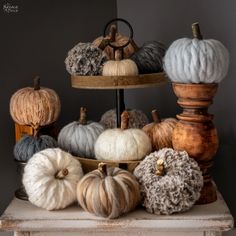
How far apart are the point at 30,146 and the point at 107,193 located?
26cm

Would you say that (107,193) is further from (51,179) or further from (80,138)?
(80,138)

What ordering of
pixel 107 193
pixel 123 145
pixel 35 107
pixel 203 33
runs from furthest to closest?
pixel 203 33 → pixel 35 107 → pixel 123 145 → pixel 107 193

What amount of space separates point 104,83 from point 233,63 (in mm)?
444

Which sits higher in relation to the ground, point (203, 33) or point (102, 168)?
point (203, 33)

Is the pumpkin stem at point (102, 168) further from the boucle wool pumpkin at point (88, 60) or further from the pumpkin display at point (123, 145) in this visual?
the boucle wool pumpkin at point (88, 60)

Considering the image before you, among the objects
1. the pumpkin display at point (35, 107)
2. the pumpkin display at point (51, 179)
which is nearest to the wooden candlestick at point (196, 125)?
the pumpkin display at point (51, 179)

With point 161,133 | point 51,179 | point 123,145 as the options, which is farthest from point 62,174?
point 161,133

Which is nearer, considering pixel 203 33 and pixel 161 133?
pixel 161 133

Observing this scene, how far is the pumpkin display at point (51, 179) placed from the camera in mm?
1006

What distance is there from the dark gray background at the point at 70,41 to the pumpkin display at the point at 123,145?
15.6 inches

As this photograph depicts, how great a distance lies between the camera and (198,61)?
3.22 feet

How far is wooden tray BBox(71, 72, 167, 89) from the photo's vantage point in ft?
3.59

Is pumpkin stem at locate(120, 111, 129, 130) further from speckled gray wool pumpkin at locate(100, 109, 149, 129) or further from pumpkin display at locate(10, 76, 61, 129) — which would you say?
pumpkin display at locate(10, 76, 61, 129)

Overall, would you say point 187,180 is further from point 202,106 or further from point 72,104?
point 72,104
